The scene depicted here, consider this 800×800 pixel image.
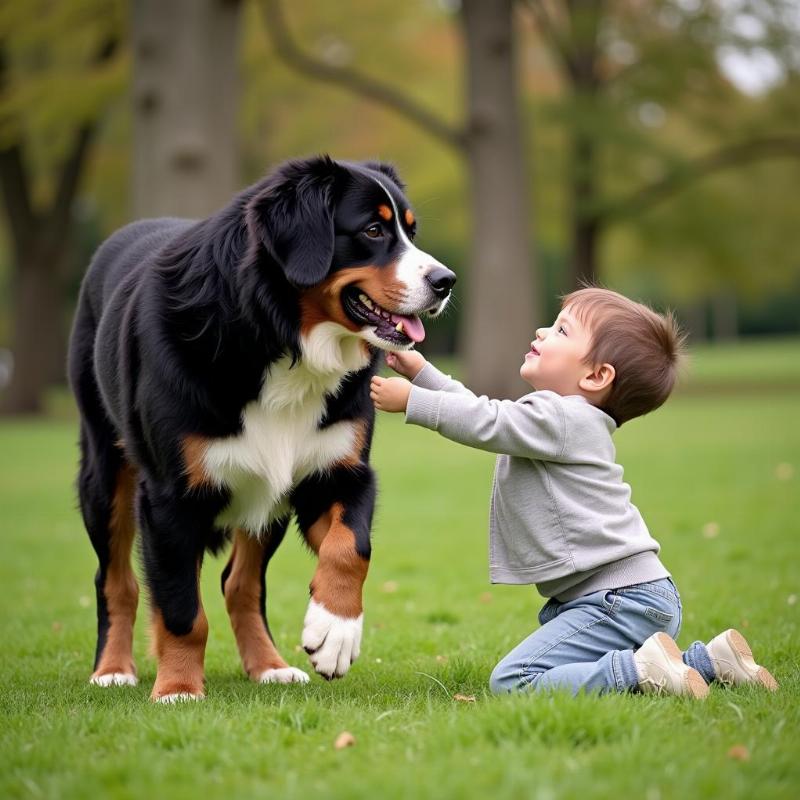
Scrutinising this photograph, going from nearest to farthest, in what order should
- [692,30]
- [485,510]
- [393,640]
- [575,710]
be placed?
[575,710]
[393,640]
[485,510]
[692,30]

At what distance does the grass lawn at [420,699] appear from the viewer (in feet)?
10.0

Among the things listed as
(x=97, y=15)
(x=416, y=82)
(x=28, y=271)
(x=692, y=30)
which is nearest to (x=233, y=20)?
(x=97, y=15)

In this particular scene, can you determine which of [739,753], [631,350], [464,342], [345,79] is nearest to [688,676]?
[739,753]

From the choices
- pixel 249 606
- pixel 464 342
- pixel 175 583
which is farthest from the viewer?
pixel 464 342

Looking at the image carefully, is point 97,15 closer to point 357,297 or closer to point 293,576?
point 293,576

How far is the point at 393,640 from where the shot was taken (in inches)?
225

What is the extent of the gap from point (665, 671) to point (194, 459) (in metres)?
1.86

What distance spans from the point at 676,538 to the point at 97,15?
15477 millimetres

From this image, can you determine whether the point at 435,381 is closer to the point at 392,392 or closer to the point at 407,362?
the point at 407,362

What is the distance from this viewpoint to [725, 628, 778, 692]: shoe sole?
4172mm

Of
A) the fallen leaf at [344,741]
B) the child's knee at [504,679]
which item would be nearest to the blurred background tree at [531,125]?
the child's knee at [504,679]

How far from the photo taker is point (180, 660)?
4.41 metres

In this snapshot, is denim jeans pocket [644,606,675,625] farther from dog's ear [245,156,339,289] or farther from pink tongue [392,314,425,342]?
dog's ear [245,156,339,289]

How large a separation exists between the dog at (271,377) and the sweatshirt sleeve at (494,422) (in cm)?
28
